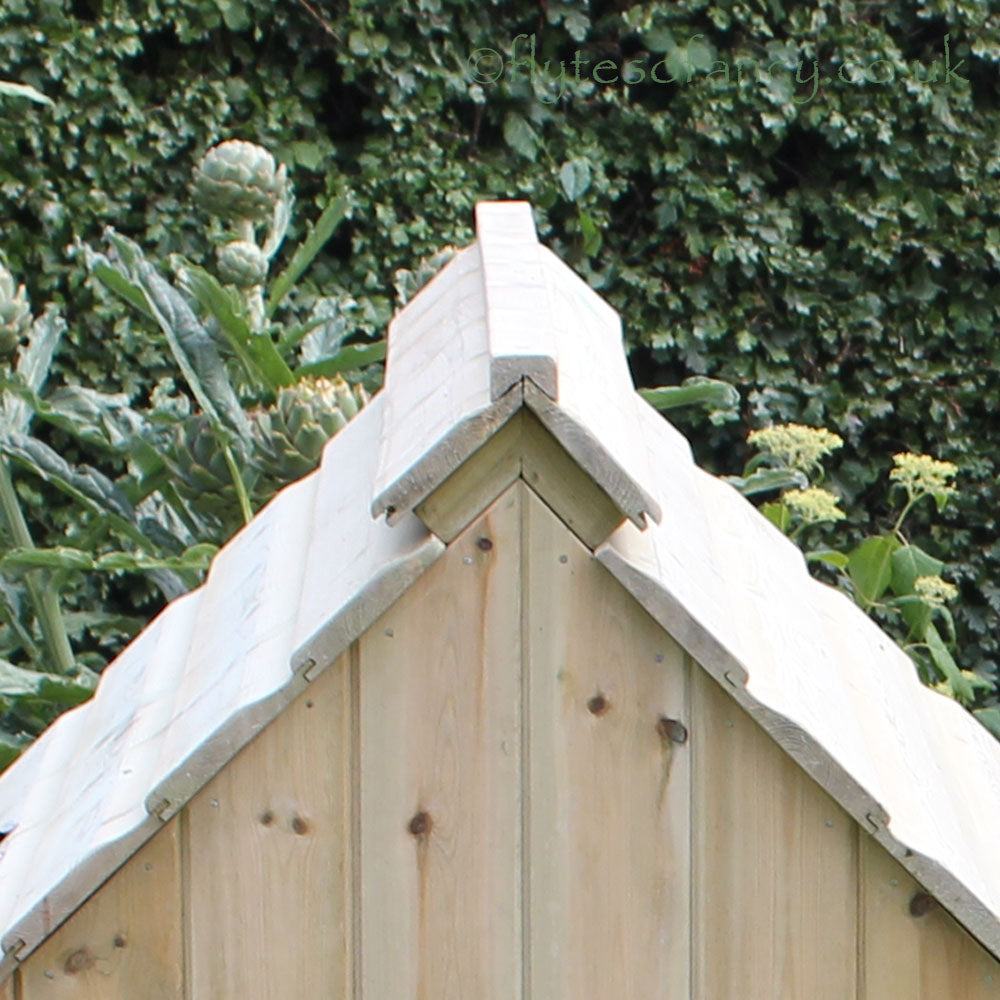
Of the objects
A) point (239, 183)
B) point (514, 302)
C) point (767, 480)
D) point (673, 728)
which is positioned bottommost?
point (673, 728)

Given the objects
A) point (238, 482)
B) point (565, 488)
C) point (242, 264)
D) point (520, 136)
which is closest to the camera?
point (565, 488)

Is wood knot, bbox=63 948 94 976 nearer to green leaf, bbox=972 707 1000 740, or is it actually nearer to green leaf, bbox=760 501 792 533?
green leaf, bbox=760 501 792 533

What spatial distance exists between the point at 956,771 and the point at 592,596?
0.43 metres

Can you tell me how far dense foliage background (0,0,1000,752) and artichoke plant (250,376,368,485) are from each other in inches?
62.7

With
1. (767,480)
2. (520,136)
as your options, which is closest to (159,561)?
(767,480)

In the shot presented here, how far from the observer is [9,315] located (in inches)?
93.5

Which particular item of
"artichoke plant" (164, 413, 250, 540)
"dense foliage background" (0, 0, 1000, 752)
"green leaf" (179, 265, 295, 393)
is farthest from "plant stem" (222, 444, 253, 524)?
"dense foliage background" (0, 0, 1000, 752)

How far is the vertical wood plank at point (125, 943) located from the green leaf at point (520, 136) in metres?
3.13

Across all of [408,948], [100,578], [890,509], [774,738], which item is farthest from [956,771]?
[890,509]

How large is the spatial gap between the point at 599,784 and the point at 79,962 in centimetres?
30

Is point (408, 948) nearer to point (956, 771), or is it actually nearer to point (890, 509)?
point (956, 771)

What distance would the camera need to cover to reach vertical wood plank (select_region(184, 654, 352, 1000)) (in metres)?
0.88

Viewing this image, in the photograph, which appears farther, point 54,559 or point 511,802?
point 54,559

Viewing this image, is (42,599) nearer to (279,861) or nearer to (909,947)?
(279,861)
